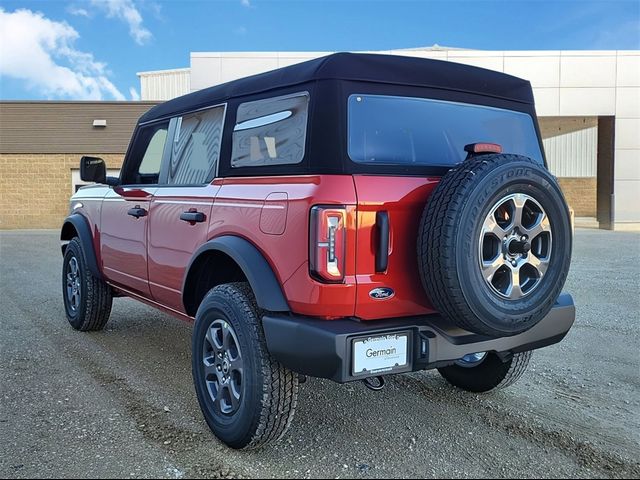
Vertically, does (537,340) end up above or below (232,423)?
above

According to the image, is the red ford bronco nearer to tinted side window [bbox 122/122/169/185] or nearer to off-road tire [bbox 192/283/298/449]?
off-road tire [bbox 192/283/298/449]

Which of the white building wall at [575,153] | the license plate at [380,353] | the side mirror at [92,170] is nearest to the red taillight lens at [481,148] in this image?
the license plate at [380,353]

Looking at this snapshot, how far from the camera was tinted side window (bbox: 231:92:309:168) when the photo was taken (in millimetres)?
2850

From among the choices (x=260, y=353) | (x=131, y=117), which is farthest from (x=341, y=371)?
(x=131, y=117)

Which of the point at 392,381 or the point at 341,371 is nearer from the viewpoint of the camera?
the point at 341,371

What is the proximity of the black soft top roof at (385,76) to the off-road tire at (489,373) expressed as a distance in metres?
1.61

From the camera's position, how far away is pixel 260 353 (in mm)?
2727

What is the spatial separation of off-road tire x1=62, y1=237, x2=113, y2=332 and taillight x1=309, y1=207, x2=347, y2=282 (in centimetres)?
328

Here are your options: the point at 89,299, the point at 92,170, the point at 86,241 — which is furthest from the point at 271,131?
the point at 89,299

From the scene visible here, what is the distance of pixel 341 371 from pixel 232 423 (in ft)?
2.51

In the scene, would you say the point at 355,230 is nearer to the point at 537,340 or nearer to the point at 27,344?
the point at 537,340

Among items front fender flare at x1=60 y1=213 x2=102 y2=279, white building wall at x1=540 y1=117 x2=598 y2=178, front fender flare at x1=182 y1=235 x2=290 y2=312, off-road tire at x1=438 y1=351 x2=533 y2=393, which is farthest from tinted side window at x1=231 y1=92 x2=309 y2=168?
white building wall at x1=540 y1=117 x2=598 y2=178

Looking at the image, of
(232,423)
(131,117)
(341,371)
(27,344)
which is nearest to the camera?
(341,371)

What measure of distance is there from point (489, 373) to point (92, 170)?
3.58 metres
